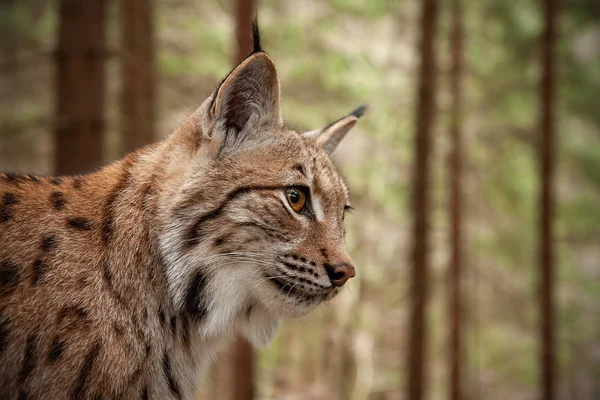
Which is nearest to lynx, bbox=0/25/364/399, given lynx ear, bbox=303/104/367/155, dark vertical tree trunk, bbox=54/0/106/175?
lynx ear, bbox=303/104/367/155

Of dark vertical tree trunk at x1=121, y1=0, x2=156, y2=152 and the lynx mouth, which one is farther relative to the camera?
dark vertical tree trunk at x1=121, y1=0, x2=156, y2=152

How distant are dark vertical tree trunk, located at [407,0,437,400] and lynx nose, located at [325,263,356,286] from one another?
292 inches

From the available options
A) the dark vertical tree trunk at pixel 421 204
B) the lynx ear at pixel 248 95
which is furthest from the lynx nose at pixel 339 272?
the dark vertical tree trunk at pixel 421 204

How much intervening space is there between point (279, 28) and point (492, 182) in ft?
26.9

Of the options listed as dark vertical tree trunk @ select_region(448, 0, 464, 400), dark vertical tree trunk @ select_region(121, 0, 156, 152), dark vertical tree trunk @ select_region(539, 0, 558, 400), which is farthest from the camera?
dark vertical tree trunk @ select_region(448, 0, 464, 400)

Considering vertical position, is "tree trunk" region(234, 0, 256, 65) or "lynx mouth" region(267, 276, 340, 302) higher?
"tree trunk" region(234, 0, 256, 65)

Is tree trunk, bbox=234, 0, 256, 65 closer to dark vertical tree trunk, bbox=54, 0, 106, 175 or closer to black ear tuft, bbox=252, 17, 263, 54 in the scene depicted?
dark vertical tree trunk, bbox=54, 0, 106, 175

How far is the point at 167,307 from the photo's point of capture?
2949mm

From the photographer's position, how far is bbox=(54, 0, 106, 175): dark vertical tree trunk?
5605 mm

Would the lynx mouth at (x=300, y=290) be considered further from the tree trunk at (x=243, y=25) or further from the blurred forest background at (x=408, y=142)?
the tree trunk at (x=243, y=25)

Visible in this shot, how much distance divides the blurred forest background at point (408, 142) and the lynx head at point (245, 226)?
297 cm

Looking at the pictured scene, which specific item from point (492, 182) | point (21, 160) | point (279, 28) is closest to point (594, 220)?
point (492, 182)

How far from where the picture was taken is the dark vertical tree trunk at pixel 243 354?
6785mm

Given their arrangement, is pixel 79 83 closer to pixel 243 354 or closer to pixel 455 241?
pixel 243 354
